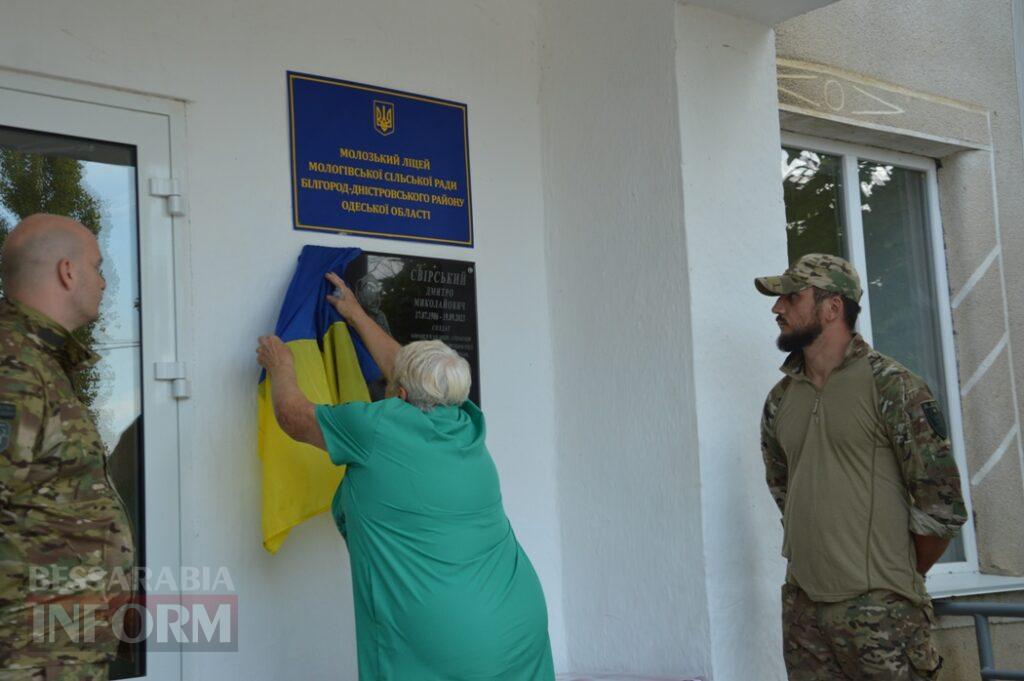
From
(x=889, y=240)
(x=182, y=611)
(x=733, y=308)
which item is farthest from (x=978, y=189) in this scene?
(x=182, y=611)

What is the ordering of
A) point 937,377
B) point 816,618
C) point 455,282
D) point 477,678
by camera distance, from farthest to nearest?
1. point 937,377
2. point 455,282
3. point 816,618
4. point 477,678

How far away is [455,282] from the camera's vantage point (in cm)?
427

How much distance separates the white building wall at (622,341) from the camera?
4.04 meters

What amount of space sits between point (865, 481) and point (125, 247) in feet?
7.80

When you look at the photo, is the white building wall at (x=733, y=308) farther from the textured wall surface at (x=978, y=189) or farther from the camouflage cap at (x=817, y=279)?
the textured wall surface at (x=978, y=189)

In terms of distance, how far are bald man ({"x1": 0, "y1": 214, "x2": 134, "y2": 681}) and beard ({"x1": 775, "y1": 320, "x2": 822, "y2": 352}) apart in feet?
7.06

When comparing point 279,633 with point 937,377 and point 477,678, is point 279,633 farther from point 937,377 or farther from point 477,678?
point 937,377

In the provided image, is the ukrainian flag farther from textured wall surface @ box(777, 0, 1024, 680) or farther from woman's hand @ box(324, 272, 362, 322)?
textured wall surface @ box(777, 0, 1024, 680)

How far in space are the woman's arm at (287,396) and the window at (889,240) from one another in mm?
2543

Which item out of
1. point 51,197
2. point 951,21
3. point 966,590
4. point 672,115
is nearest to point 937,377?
point 966,590

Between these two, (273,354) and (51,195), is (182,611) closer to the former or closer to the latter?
(273,354)

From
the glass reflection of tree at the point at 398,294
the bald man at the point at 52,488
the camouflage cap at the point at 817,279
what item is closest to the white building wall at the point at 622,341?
the camouflage cap at the point at 817,279

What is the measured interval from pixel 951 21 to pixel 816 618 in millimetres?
3324

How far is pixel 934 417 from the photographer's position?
344cm
